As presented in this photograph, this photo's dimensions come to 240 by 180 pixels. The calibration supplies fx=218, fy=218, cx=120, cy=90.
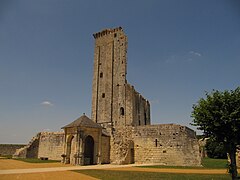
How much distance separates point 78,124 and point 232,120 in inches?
572

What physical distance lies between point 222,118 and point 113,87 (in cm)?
2144

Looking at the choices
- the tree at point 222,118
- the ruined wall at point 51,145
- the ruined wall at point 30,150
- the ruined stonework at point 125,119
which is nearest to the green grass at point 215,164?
the ruined stonework at point 125,119

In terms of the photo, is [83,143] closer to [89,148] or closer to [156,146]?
[89,148]

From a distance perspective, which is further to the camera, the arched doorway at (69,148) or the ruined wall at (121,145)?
the ruined wall at (121,145)

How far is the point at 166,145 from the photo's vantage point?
913 inches

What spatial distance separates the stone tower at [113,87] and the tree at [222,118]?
59.3 ft

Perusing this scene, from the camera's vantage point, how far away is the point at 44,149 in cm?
3012

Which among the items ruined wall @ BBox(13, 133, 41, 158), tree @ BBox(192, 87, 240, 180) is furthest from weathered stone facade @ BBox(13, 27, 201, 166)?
tree @ BBox(192, 87, 240, 180)

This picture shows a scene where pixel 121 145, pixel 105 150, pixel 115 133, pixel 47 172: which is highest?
pixel 115 133

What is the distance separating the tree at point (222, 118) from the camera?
438 inches

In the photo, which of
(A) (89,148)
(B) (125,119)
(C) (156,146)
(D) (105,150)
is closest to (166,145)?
(C) (156,146)

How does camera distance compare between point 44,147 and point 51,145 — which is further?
point 44,147

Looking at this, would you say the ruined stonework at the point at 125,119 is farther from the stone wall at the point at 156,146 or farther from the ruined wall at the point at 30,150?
the ruined wall at the point at 30,150

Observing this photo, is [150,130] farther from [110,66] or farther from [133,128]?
[110,66]
